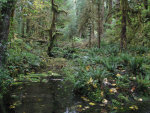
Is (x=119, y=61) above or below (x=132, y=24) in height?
below

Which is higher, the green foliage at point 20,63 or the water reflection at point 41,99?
the green foliage at point 20,63

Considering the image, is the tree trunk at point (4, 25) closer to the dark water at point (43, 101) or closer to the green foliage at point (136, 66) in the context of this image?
the dark water at point (43, 101)

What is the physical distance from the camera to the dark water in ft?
12.9

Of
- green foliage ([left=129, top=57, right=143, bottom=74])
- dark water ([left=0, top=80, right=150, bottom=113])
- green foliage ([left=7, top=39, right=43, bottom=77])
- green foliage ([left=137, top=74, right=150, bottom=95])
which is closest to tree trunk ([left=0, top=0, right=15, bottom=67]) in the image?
dark water ([left=0, top=80, right=150, bottom=113])

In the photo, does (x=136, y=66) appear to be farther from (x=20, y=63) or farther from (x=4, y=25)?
(x=20, y=63)

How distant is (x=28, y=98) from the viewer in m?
4.77

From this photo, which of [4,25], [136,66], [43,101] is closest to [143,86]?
[136,66]

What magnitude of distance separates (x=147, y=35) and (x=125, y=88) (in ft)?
25.5

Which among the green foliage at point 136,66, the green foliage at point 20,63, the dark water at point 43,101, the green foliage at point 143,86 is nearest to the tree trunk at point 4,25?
the dark water at point 43,101

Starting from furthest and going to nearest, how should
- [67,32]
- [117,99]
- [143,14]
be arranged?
[67,32] < [143,14] < [117,99]

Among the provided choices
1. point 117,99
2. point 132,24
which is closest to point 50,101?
point 117,99

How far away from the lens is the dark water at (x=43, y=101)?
12.9 ft

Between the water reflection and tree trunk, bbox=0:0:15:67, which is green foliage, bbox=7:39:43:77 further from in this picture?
tree trunk, bbox=0:0:15:67

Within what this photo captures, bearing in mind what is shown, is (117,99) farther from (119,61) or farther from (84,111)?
(119,61)
